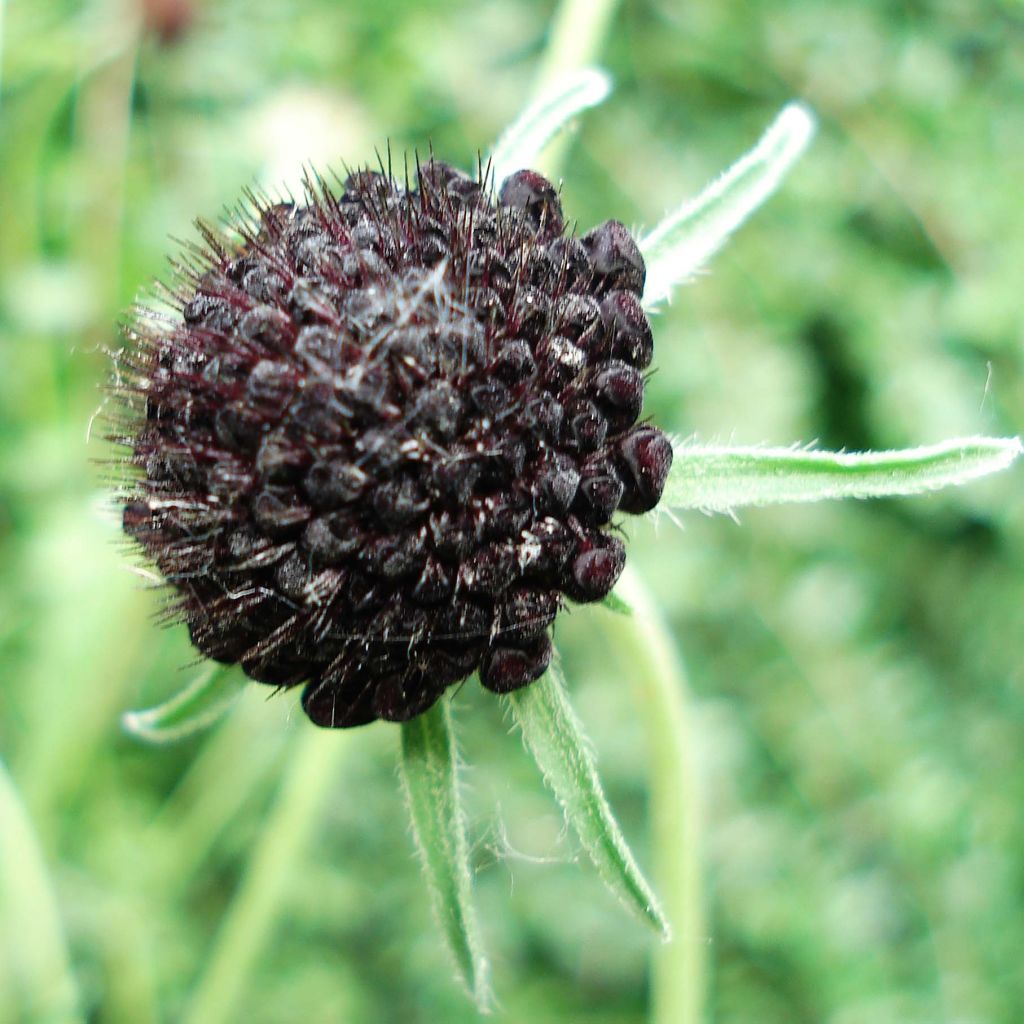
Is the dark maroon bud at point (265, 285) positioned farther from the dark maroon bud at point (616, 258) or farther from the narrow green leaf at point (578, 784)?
the narrow green leaf at point (578, 784)

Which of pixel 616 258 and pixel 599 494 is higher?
pixel 616 258

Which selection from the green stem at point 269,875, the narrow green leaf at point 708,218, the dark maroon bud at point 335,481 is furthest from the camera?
the green stem at point 269,875

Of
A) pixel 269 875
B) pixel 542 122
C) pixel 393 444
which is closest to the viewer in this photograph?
pixel 393 444

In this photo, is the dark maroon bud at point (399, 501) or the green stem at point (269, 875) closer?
the dark maroon bud at point (399, 501)

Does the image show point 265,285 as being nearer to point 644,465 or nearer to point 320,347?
point 320,347

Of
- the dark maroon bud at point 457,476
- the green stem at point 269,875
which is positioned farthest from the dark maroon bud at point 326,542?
the green stem at point 269,875

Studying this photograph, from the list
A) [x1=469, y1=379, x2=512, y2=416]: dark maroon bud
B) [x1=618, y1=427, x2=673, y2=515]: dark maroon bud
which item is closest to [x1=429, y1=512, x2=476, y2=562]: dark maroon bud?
[x1=469, y1=379, x2=512, y2=416]: dark maroon bud

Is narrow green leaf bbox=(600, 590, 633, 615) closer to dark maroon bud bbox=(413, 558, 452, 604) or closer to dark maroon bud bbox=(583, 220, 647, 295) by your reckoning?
dark maroon bud bbox=(413, 558, 452, 604)

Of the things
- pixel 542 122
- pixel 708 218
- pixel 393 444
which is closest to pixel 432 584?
pixel 393 444
